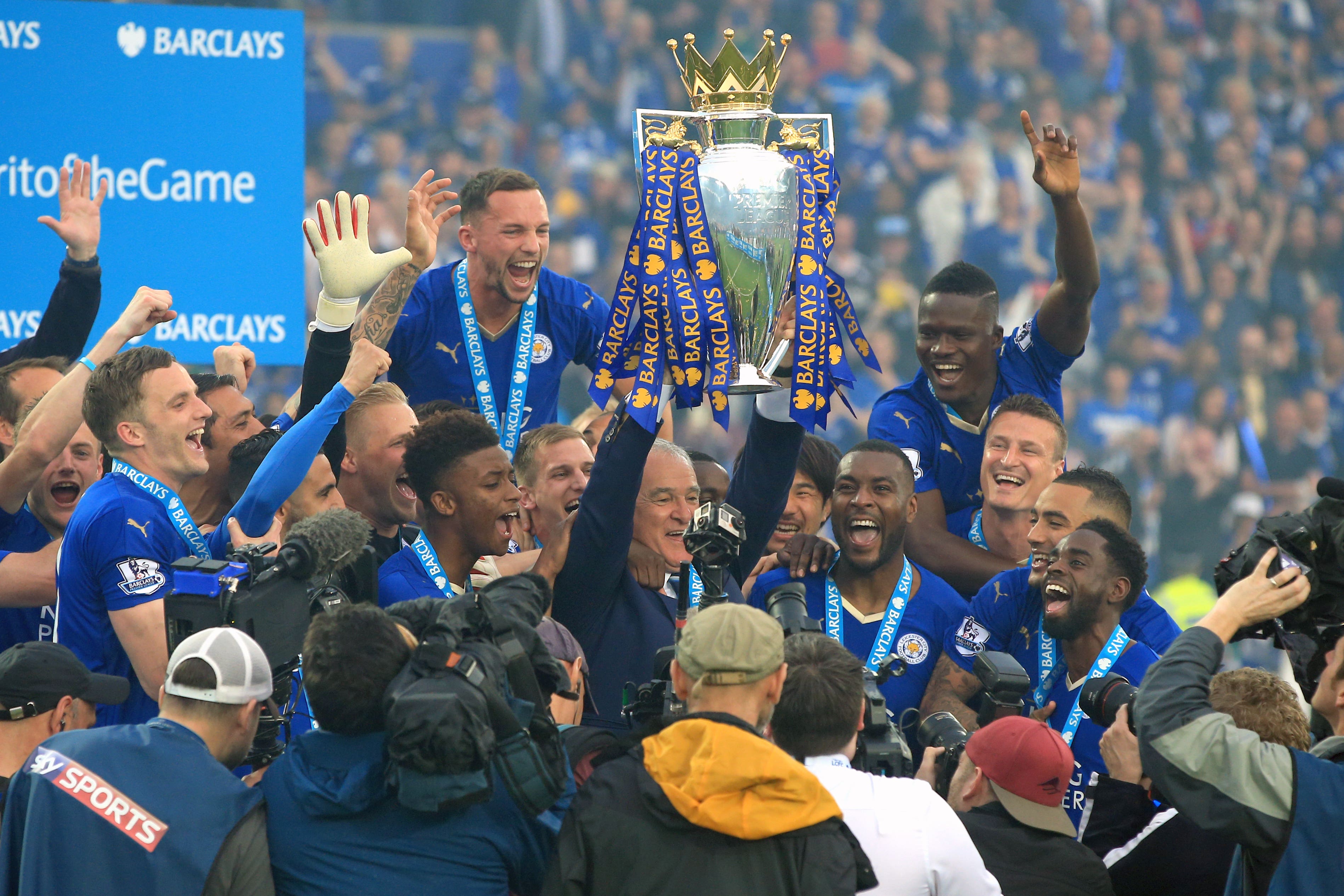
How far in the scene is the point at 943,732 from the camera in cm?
353

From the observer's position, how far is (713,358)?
323 centimetres

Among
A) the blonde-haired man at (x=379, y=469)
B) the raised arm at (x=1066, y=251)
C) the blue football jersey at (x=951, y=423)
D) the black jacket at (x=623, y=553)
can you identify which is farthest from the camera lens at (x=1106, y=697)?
the blonde-haired man at (x=379, y=469)

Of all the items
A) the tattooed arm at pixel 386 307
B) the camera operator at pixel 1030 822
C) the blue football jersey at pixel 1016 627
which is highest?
the tattooed arm at pixel 386 307

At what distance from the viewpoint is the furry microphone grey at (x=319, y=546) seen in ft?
10.7

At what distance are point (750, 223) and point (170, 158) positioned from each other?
382cm

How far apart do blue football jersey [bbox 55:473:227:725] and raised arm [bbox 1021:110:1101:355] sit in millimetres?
2741

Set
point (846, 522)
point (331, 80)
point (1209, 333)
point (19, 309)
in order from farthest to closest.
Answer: point (1209, 333) < point (331, 80) < point (19, 309) < point (846, 522)

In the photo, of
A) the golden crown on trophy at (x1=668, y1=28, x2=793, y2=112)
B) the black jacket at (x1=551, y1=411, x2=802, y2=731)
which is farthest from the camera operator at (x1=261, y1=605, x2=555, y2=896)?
the golden crown on trophy at (x1=668, y1=28, x2=793, y2=112)

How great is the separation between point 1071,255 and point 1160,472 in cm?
764

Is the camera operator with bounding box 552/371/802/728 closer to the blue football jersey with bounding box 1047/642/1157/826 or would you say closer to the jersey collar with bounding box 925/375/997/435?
the blue football jersey with bounding box 1047/642/1157/826

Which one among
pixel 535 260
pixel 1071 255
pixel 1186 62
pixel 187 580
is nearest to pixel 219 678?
pixel 187 580

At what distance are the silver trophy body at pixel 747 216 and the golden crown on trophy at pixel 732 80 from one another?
0.02 metres

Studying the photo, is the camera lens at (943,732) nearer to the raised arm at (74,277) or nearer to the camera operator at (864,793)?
the camera operator at (864,793)

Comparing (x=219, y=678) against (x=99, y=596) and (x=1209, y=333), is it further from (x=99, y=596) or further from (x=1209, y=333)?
(x=1209, y=333)
